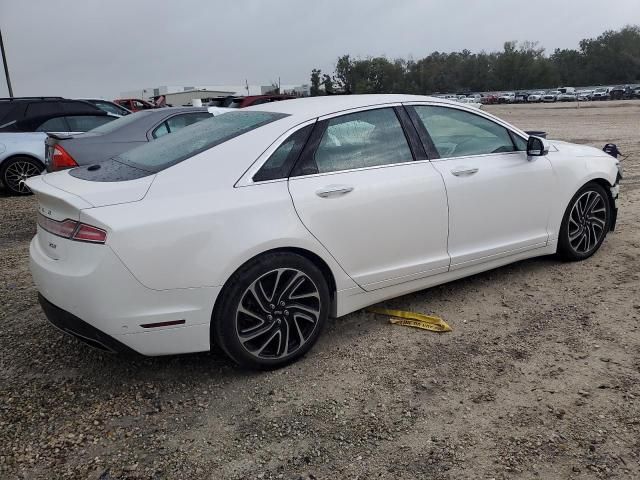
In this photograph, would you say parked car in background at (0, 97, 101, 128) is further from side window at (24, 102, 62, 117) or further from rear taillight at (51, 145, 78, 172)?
rear taillight at (51, 145, 78, 172)

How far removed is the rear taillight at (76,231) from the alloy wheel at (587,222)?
3.72 meters

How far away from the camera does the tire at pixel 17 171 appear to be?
9039 mm

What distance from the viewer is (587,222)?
4844 mm

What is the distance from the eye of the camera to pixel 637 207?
678 centimetres

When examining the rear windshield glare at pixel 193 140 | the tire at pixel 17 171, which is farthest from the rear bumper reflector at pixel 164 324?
the tire at pixel 17 171

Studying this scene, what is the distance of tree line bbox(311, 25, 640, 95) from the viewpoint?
10300cm

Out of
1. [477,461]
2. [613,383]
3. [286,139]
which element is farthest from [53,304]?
[613,383]

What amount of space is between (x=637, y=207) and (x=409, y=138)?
4377 millimetres

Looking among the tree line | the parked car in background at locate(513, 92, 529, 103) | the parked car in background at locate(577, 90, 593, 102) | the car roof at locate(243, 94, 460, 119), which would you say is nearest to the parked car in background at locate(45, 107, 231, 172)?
the car roof at locate(243, 94, 460, 119)

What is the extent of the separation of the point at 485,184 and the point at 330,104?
127 cm

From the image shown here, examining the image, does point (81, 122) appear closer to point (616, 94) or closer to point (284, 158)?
point (284, 158)

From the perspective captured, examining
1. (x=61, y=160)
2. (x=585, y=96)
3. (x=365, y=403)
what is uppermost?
(x=61, y=160)

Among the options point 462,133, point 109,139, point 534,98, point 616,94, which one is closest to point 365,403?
point 462,133

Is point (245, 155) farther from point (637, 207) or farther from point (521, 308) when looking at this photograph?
point (637, 207)
